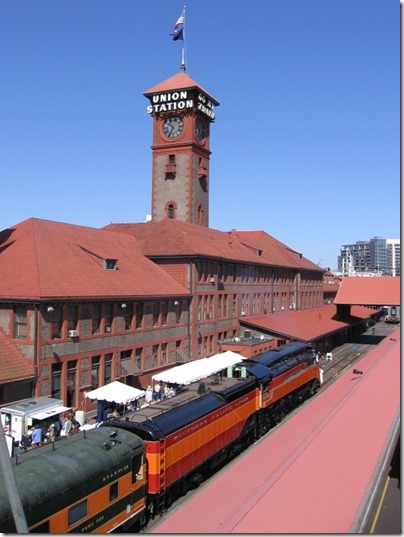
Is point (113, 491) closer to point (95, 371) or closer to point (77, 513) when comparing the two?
point (77, 513)

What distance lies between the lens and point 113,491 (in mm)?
14234

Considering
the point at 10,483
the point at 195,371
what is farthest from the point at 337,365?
the point at 10,483

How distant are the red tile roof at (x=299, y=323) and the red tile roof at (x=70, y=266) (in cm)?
1253

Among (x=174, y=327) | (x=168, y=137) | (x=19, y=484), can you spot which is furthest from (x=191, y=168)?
(x=19, y=484)

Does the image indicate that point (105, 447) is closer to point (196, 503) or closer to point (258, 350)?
point (196, 503)

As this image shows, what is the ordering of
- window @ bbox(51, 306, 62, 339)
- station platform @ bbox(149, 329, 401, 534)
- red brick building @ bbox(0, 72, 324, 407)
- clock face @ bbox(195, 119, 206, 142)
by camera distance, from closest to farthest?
station platform @ bbox(149, 329, 401, 534), red brick building @ bbox(0, 72, 324, 407), window @ bbox(51, 306, 62, 339), clock face @ bbox(195, 119, 206, 142)

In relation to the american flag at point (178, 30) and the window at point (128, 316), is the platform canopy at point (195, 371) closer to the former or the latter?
the window at point (128, 316)

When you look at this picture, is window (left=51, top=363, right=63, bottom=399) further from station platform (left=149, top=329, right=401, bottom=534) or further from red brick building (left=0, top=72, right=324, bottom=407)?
station platform (left=149, top=329, right=401, bottom=534)

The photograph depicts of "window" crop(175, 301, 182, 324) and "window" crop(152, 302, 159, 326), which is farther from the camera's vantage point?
"window" crop(175, 301, 182, 324)

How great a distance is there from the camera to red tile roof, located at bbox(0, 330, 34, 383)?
24.4 m

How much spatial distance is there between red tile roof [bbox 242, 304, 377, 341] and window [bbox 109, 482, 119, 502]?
33.4 meters

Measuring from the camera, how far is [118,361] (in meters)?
31.9

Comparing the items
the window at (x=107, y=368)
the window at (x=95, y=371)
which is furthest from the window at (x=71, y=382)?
the window at (x=107, y=368)

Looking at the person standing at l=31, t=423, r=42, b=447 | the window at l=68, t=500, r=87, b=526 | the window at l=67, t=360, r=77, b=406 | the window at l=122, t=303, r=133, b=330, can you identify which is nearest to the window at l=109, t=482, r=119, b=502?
the window at l=68, t=500, r=87, b=526
